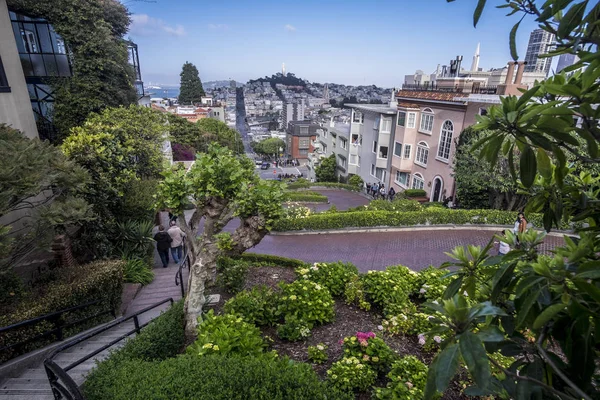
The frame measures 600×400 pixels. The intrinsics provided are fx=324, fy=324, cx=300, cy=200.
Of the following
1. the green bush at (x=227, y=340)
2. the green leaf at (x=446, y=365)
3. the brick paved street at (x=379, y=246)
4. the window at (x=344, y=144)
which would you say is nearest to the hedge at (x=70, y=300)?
the green bush at (x=227, y=340)

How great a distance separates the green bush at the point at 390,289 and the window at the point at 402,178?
72.0ft

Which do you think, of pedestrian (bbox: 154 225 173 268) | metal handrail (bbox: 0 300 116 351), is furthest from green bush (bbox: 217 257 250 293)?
pedestrian (bbox: 154 225 173 268)

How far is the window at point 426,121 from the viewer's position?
25219 millimetres

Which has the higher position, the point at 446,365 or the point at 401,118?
the point at 446,365

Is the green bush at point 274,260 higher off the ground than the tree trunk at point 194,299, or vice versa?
the tree trunk at point 194,299

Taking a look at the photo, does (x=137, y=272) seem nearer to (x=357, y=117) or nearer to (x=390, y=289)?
(x=390, y=289)

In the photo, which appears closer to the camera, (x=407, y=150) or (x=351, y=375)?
(x=351, y=375)

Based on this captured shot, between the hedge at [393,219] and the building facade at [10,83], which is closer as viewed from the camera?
the building facade at [10,83]

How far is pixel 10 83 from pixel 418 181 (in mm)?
26032

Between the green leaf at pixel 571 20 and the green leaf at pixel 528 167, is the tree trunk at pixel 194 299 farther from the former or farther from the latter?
the green leaf at pixel 571 20

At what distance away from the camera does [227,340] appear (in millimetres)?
5367

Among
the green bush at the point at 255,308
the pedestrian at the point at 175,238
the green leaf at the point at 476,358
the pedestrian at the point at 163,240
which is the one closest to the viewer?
the green leaf at the point at 476,358

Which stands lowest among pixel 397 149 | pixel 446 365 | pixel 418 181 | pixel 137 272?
pixel 418 181

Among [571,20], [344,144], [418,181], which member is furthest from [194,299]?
[344,144]
